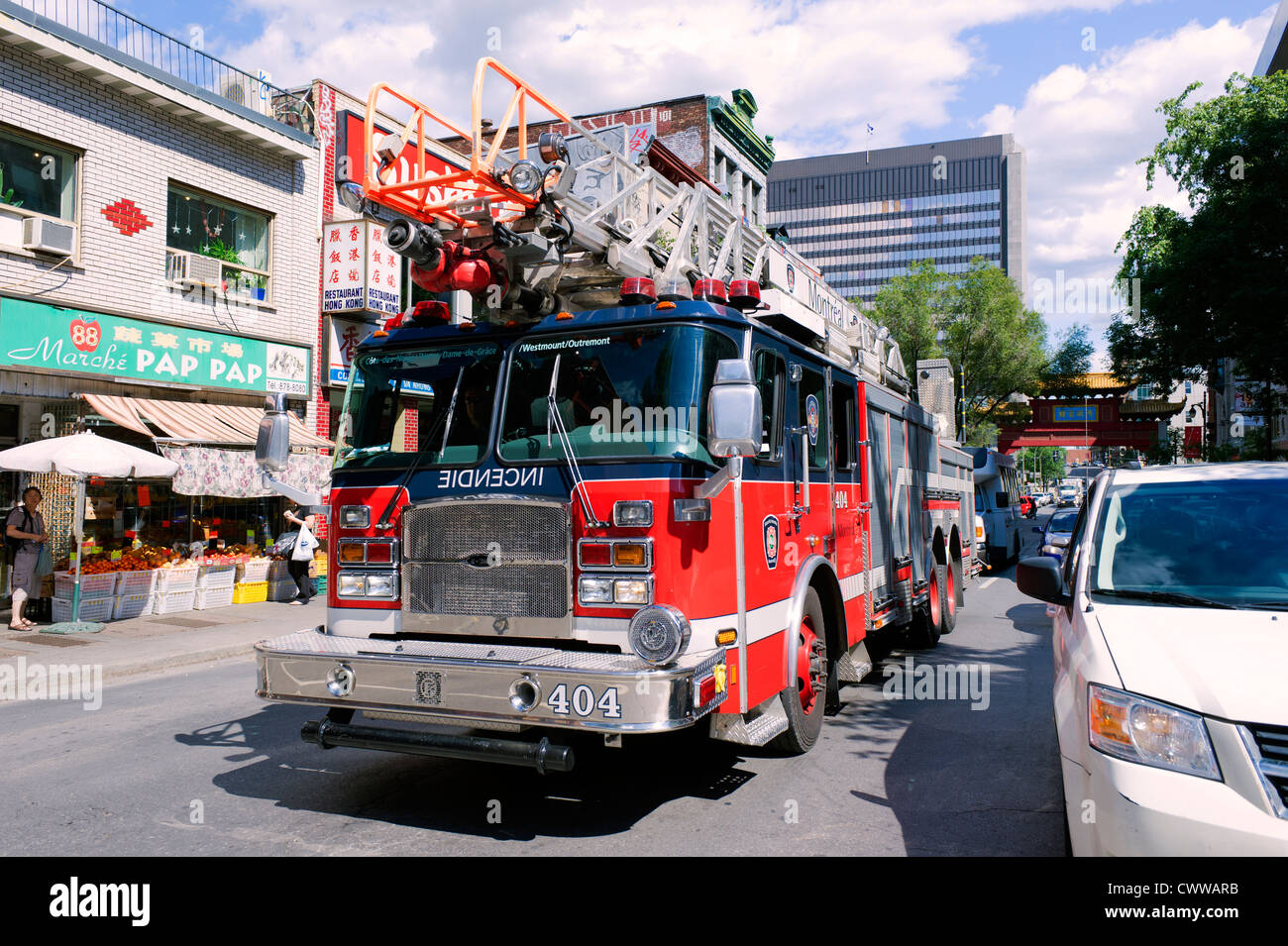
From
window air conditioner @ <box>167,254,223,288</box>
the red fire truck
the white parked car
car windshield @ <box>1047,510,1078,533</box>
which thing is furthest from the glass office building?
the white parked car

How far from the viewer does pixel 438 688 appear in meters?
4.44

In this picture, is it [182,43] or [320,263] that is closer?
[182,43]

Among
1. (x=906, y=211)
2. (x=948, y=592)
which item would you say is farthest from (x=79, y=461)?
(x=906, y=211)

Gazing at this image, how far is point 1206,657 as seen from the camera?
331cm

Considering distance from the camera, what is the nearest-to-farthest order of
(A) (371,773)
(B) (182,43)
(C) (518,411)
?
1. (C) (518,411)
2. (A) (371,773)
3. (B) (182,43)

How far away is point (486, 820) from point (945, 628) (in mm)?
7809

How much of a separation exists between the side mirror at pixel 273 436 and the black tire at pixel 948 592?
7.72 meters

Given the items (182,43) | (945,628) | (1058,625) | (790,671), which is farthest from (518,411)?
(182,43)

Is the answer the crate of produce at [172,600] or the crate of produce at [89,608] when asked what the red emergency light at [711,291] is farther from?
the crate of produce at [172,600]

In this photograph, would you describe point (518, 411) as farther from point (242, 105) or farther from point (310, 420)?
point (242, 105)

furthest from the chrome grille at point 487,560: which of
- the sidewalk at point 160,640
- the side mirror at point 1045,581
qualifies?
Answer: the sidewalk at point 160,640
